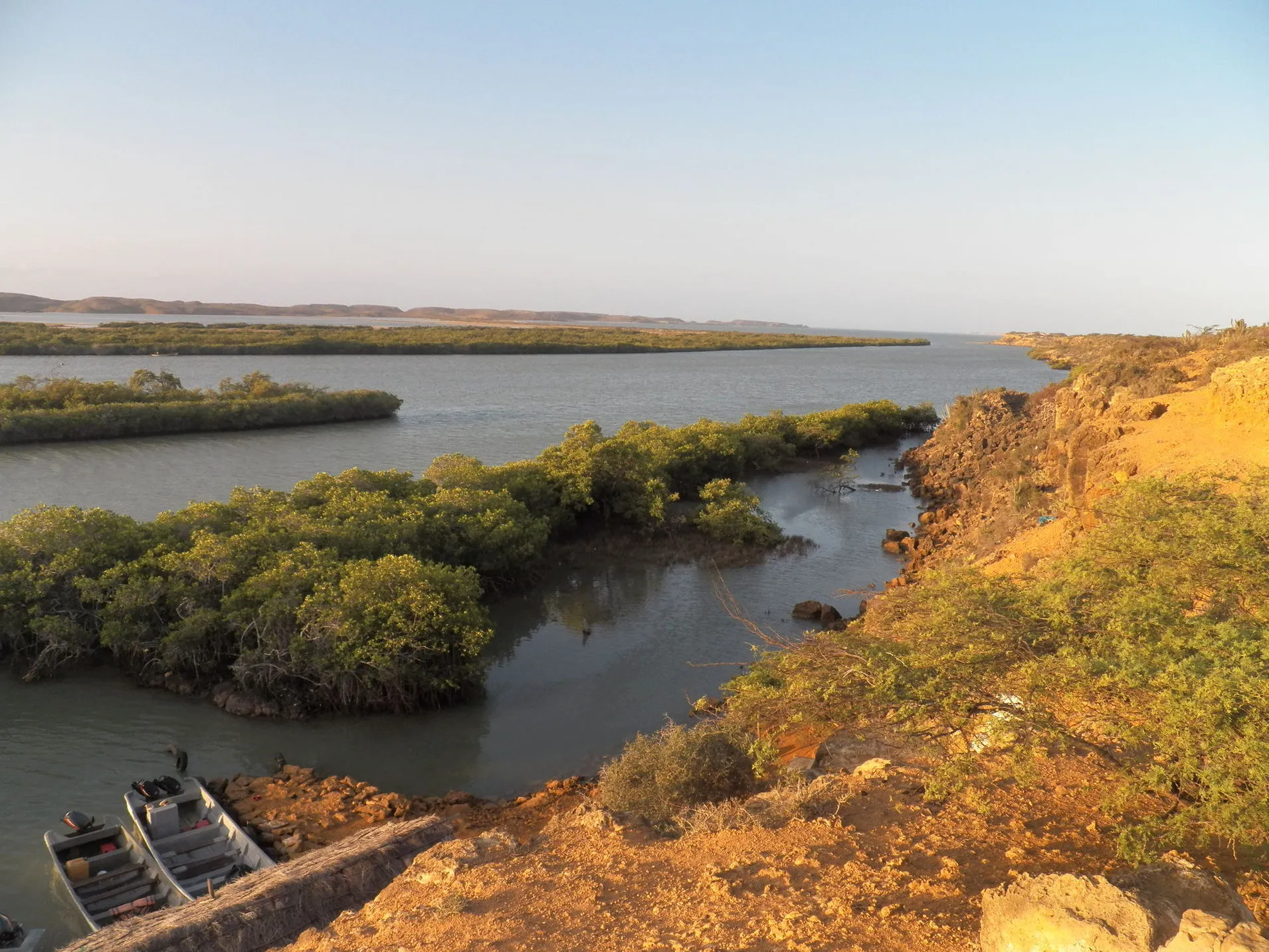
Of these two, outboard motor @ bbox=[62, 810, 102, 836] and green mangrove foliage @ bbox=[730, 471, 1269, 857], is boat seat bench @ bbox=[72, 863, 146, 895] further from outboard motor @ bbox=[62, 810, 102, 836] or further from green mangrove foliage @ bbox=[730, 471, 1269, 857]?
green mangrove foliage @ bbox=[730, 471, 1269, 857]

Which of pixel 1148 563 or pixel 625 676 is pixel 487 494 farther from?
pixel 1148 563

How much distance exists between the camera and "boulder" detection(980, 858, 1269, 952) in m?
5.45

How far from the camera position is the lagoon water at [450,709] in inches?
603

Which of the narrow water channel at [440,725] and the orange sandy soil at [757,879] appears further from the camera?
the narrow water channel at [440,725]

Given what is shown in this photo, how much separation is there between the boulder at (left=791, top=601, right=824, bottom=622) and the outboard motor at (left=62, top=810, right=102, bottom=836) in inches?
665

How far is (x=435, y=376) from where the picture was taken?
92.6 meters

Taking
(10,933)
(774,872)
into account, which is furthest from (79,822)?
(774,872)

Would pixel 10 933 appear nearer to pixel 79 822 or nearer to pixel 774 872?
pixel 79 822

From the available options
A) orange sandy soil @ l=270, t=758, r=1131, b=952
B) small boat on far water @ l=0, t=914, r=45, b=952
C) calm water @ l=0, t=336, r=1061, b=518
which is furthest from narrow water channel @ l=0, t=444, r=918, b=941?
calm water @ l=0, t=336, r=1061, b=518

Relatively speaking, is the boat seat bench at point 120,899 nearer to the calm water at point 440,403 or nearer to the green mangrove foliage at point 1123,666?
the green mangrove foliage at point 1123,666

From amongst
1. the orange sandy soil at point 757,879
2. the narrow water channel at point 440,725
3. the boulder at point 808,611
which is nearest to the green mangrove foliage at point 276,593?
the narrow water channel at point 440,725

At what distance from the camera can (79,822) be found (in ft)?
41.9

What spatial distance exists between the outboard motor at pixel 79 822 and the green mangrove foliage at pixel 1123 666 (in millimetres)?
10891

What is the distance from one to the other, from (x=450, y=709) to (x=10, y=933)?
28.0 feet
